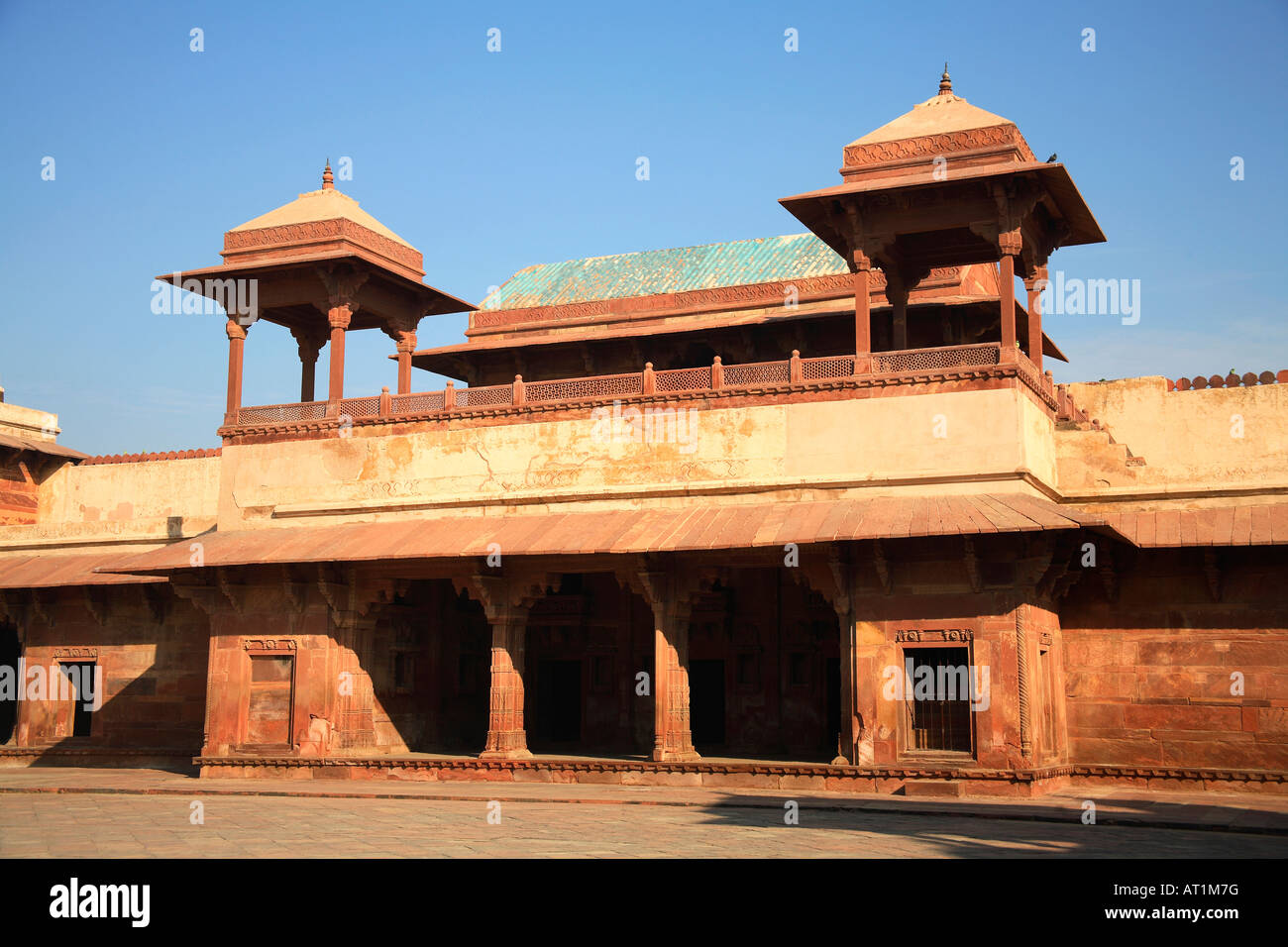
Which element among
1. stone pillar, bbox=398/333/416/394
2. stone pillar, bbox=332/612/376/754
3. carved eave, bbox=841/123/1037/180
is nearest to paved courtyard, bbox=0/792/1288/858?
stone pillar, bbox=332/612/376/754

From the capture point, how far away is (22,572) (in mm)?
26812

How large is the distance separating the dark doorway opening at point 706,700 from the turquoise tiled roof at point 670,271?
26.6 feet

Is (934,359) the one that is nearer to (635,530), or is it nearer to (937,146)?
(937,146)

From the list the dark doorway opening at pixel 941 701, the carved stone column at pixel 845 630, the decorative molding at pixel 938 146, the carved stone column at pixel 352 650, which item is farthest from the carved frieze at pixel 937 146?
the carved stone column at pixel 352 650

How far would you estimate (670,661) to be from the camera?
65.2 feet

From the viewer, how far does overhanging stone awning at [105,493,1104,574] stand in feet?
57.6

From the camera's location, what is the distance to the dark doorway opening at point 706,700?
23625 mm

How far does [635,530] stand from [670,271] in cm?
1081

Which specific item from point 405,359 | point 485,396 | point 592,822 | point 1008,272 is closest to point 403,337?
point 405,359

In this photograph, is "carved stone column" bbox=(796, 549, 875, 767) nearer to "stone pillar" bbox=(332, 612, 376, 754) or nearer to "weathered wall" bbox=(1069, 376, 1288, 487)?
"weathered wall" bbox=(1069, 376, 1288, 487)

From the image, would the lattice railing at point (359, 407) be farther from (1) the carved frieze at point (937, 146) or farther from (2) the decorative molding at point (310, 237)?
(1) the carved frieze at point (937, 146)
